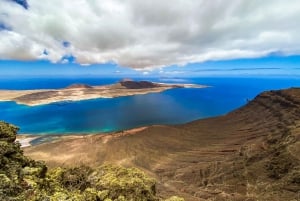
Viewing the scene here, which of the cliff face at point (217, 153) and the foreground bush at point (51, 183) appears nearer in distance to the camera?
the foreground bush at point (51, 183)

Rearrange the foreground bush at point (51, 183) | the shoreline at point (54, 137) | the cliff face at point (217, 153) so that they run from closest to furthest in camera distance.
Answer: the foreground bush at point (51, 183) < the cliff face at point (217, 153) < the shoreline at point (54, 137)

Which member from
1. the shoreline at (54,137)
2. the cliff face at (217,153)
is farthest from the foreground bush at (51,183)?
the shoreline at (54,137)

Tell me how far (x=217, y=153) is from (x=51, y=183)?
1704 inches

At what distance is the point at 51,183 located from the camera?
54.0ft

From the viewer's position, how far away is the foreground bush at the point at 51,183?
Answer: 1195cm

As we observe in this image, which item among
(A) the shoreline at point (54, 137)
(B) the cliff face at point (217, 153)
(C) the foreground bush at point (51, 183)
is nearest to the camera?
(C) the foreground bush at point (51, 183)

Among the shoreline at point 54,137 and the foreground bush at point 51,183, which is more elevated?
the foreground bush at point 51,183

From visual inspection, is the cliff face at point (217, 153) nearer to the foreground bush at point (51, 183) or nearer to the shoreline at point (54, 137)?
the shoreline at point (54, 137)

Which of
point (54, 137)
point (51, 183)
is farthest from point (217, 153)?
point (54, 137)

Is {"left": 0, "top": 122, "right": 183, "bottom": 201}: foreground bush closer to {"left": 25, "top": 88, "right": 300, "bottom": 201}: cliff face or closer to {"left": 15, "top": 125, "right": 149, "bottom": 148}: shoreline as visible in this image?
{"left": 25, "top": 88, "right": 300, "bottom": 201}: cliff face

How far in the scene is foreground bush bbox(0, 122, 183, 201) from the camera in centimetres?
1195

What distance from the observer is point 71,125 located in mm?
89312

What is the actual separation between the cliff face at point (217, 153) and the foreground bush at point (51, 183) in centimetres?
1898

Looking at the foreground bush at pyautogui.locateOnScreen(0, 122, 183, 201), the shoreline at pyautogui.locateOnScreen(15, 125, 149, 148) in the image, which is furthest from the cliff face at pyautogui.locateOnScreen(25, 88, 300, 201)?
the foreground bush at pyautogui.locateOnScreen(0, 122, 183, 201)
